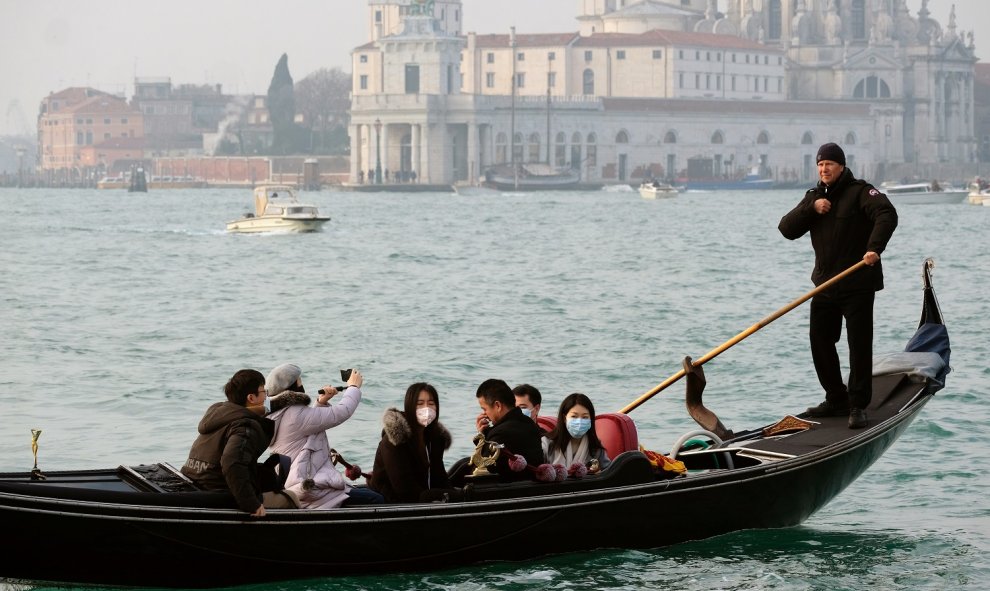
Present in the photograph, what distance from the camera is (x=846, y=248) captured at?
7258 millimetres

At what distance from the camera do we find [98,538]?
5918mm

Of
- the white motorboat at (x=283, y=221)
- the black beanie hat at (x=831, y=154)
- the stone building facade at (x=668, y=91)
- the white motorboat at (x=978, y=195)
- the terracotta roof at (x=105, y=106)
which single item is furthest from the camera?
the terracotta roof at (x=105, y=106)

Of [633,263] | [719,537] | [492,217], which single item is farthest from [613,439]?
[492,217]

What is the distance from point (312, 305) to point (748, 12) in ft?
224

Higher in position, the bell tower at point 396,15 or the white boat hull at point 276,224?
the bell tower at point 396,15

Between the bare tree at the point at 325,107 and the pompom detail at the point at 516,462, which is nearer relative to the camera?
the pompom detail at the point at 516,462

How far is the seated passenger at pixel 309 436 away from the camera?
6.09m

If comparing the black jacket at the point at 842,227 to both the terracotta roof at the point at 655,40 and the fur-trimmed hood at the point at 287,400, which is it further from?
the terracotta roof at the point at 655,40

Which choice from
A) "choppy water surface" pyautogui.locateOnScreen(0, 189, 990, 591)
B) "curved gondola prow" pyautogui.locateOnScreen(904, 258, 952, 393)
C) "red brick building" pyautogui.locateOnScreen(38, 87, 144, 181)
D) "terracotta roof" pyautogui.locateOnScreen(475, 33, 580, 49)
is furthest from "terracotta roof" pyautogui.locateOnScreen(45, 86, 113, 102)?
"curved gondola prow" pyautogui.locateOnScreen(904, 258, 952, 393)

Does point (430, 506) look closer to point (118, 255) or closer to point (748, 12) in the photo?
point (118, 255)

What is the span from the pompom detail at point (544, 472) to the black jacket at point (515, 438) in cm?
3

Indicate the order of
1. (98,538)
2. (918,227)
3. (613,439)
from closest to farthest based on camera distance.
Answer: (98,538) < (613,439) < (918,227)

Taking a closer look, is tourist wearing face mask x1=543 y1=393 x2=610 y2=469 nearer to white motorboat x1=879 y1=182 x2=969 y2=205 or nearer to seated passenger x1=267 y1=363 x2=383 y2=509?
seated passenger x1=267 y1=363 x2=383 y2=509

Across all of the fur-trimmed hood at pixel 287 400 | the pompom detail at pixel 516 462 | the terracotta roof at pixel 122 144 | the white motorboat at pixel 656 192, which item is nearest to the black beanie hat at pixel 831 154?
the pompom detail at pixel 516 462
